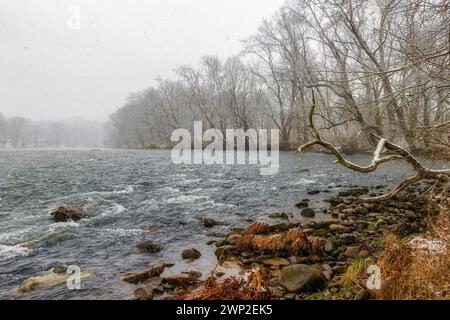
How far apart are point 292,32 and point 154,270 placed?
30269 millimetres

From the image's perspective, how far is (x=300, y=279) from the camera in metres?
4.95

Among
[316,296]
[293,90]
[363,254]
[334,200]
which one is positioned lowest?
[316,296]

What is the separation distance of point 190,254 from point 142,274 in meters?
1.13

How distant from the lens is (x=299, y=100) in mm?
32688

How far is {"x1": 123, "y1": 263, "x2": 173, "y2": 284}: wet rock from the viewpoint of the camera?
5.46 m

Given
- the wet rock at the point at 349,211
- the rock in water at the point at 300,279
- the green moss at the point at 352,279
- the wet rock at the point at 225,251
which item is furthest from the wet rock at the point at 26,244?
the wet rock at the point at 349,211

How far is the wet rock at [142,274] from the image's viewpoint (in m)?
5.46

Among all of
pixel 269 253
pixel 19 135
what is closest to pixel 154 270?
pixel 269 253

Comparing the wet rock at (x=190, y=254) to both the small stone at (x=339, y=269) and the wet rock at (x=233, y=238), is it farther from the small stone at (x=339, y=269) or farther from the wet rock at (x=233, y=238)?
the small stone at (x=339, y=269)

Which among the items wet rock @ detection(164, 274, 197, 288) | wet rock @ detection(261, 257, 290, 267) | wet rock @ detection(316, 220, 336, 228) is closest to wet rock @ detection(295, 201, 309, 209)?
wet rock @ detection(316, 220, 336, 228)

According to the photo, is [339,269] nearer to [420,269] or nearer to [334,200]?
[420,269]

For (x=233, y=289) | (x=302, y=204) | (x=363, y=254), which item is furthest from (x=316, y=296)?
(x=302, y=204)

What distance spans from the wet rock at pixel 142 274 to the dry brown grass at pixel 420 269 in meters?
3.48
